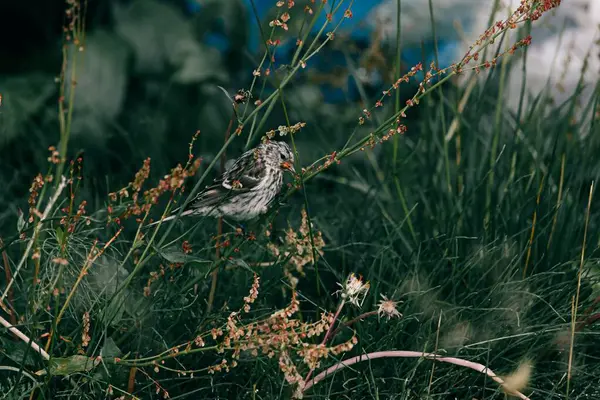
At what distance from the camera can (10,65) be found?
5.00 metres

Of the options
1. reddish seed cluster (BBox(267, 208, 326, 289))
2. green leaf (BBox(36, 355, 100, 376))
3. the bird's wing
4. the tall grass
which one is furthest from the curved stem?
the bird's wing

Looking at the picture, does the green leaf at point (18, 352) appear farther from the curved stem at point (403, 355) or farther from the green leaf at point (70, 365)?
the curved stem at point (403, 355)

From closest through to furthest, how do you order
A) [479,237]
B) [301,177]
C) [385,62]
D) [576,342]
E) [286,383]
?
[301,177] < [286,383] < [576,342] < [479,237] < [385,62]

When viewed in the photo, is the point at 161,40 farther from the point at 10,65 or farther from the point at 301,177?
the point at 301,177

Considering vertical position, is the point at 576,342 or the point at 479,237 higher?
the point at 479,237

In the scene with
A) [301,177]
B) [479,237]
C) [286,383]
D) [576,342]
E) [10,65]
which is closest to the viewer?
[301,177]

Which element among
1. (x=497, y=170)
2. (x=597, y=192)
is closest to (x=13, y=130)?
(x=497, y=170)

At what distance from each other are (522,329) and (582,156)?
1121 millimetres

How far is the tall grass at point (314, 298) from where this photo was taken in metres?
2.16

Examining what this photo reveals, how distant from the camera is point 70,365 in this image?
2.16 m

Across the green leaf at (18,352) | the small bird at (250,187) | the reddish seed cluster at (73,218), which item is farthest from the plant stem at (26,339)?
Result: the small bird at (250,187)

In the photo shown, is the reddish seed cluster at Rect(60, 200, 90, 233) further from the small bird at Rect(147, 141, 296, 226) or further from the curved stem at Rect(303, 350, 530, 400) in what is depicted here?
the curved stem at Rect(303, 350, 530, 400)

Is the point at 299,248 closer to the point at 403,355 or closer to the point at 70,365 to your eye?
the point at 403,355

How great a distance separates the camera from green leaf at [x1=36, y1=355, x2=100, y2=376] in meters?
2.15
